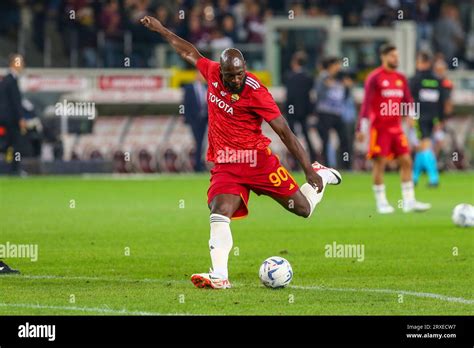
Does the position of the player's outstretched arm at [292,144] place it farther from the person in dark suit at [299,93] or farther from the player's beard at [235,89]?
the person in dark suit at [299,93]

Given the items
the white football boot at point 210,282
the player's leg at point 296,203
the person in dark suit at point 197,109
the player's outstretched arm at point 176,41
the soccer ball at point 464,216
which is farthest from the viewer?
the person in dark suit at point 197,109

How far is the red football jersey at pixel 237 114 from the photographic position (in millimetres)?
11805

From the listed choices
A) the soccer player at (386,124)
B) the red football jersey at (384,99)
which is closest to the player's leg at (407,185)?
the soccer player at (386,124)

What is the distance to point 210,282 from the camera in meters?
11.5

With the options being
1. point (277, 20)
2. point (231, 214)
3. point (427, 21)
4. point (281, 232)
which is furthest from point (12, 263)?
point (427, 21)

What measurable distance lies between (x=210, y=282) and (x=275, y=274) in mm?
569

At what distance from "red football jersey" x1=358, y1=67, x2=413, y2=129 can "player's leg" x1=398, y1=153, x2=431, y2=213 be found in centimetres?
53

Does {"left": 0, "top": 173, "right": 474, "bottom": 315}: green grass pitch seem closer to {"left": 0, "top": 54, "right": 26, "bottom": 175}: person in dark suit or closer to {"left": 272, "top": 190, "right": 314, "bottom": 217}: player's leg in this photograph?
{"left": 272, "top": 190, "right": 314, "bottom": 217}: player's leg

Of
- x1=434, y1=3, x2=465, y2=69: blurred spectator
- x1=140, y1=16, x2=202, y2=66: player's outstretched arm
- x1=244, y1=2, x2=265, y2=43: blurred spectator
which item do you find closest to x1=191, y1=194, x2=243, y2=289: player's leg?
x1=140, y1=16, x2=202, y2=66: player's outstretched arm

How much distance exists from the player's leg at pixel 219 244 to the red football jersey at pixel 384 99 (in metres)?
8.61

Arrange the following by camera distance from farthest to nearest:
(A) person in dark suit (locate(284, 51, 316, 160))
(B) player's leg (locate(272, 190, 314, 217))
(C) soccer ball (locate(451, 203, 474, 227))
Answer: (A) person in dark suit (locate(284, 51, 316, 160)), (C) soccer ball (locate(451, 203, 474, 227)), (B) player's leg (locate(272, 190, 314, 217))

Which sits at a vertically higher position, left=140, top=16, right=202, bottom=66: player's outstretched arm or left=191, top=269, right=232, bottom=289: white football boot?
left=140, top=16, right=202, bottom=66: player's outstretched arm

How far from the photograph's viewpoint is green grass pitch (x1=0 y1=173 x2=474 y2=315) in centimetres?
1062

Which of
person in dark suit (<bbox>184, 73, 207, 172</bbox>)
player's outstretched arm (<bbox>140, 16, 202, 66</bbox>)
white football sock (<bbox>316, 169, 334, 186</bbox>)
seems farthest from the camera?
person in dark suit (<bbox>184, 73, 207, 172</bbox>)
